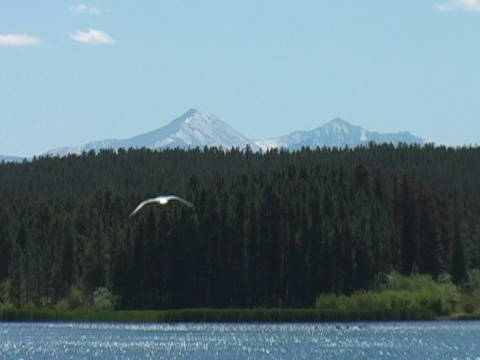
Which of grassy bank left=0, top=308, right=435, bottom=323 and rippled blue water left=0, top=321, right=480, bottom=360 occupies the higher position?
grassy bank left=0, top=308, right=435, bottom=323

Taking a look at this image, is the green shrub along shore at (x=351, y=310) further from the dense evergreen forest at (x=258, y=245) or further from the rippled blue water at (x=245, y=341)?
the rippled blue water at (x=245, y=341)

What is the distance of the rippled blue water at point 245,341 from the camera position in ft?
301

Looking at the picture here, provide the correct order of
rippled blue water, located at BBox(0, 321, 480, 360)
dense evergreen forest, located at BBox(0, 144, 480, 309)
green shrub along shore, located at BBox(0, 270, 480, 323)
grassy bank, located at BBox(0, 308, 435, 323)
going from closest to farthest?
rippled blue water, located at BBox(0, 321, 480, 360) → grassy bank, located at BBox(0, 308, 435, 323) → green shrub along shore, located at BBox(0, 270, 480, 323) → dense evergreen forest, located at BBox(0, 144, 480, 309)

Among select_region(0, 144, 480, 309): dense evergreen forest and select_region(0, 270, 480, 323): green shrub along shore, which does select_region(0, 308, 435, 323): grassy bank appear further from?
select_region(0, 144, 480, 309): dense evergreen forest

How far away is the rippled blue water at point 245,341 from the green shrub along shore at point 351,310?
3054mm

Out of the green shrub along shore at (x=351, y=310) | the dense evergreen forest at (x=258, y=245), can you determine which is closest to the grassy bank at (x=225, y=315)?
the green shrub along shore at (x=351, y=310)

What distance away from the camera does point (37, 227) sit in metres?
180

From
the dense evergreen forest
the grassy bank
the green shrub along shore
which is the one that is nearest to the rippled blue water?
the grassy bank

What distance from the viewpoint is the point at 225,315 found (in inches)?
5335

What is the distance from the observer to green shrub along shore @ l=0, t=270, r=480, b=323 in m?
133

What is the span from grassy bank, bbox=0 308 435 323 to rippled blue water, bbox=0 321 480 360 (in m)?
2.23

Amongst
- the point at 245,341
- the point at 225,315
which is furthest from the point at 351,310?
the point at 245,341

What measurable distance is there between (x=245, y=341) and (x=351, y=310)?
2957 cm

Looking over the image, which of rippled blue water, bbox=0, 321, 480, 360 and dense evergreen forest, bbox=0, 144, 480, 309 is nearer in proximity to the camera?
rippled blue water, bbox=0, 321, 480, 360
